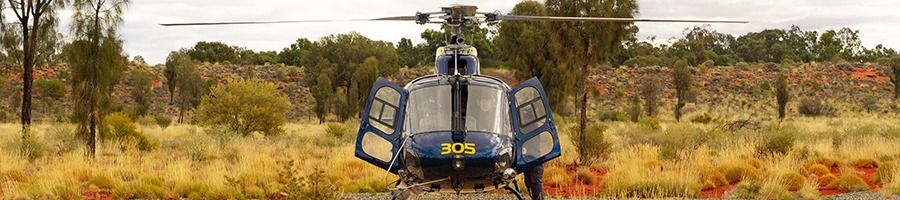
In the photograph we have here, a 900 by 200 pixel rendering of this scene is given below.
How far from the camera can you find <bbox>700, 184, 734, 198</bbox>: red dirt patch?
49.3ft

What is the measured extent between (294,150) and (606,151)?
7.67 m

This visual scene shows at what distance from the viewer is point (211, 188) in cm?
1448

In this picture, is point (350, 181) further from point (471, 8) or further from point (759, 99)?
point (759, 99)

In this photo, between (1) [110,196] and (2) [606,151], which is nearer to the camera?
(1) [110,196]

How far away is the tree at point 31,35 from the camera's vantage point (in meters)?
21.3

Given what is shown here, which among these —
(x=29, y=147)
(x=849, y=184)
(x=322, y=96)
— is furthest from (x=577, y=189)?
(x=322, y=96)

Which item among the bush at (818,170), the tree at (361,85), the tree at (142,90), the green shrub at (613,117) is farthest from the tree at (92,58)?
the tree at (142,90)

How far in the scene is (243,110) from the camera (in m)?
30.7

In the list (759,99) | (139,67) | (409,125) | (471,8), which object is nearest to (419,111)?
(409,125)

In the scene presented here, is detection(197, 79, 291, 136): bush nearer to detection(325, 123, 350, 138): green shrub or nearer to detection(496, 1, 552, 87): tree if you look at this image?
detection(325, 123, 350, 138): green shrub

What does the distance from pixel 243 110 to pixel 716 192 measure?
729 inches

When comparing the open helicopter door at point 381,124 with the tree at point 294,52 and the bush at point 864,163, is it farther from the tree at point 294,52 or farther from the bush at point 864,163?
the tree at point 294,52

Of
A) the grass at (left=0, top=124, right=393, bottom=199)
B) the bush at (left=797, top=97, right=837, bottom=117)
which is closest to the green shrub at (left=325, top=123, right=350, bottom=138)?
the grass at (left=0, top=124, right=393, bottom=199)

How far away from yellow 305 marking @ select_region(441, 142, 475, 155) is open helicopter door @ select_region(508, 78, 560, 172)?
947 mm
